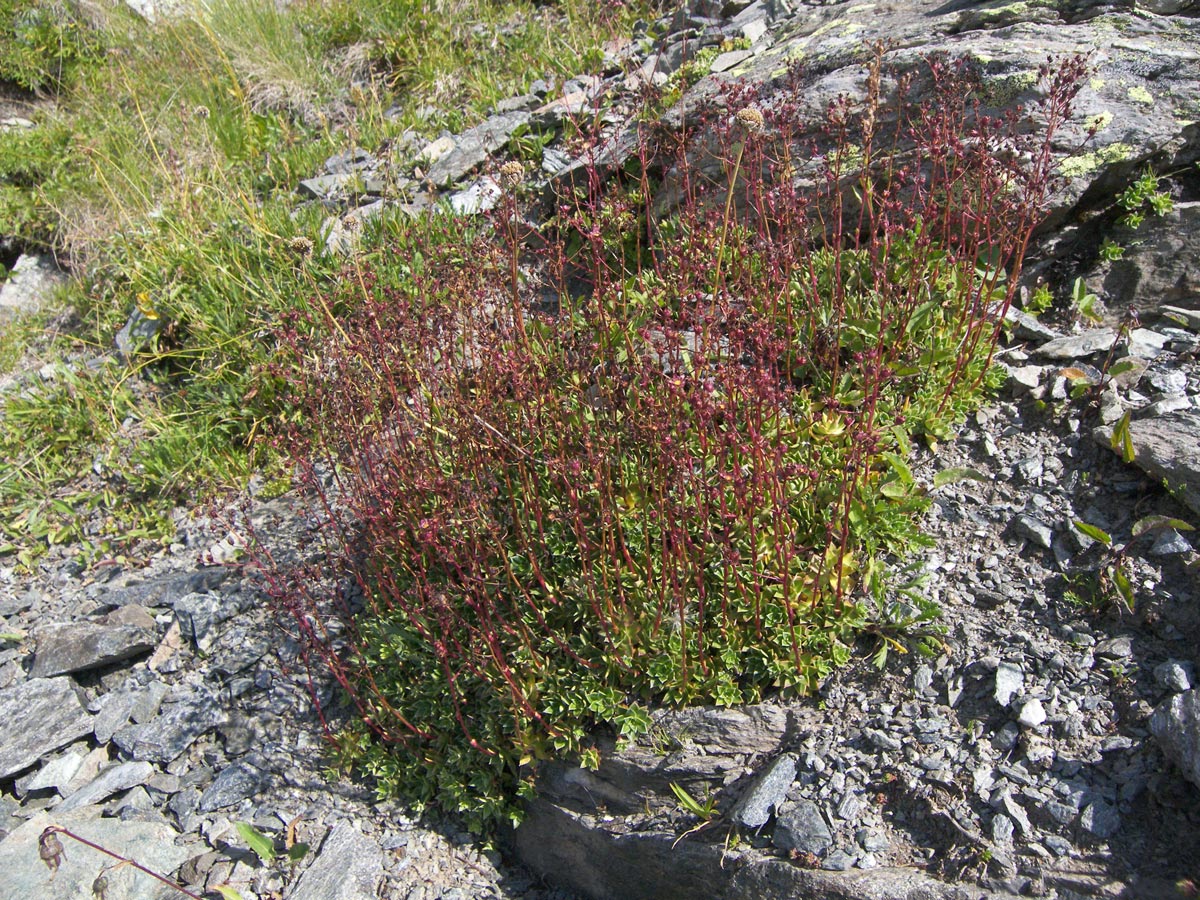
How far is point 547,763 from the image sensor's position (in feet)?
12.0

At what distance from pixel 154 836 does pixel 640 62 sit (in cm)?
655

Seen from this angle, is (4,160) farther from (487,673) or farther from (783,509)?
(783,509)

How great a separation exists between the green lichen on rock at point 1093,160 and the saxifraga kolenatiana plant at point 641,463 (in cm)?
8

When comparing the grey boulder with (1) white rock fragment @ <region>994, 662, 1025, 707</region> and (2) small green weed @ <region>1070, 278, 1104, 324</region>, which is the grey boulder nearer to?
(1) white rock fragment @ <region>994, 662, 1025, 707</region>

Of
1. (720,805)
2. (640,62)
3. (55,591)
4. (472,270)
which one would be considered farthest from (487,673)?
(640,62)

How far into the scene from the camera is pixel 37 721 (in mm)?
4285

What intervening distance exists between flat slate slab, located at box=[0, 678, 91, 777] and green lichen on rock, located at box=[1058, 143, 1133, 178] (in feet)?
18.7

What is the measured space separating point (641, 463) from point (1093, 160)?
296cm

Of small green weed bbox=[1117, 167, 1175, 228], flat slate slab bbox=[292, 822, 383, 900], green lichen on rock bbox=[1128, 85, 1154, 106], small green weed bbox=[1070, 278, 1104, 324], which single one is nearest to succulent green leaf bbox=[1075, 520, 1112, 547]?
small green weed bbox=[1070, 278, 1104, 324]

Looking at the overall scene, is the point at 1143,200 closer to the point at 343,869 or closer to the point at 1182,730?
the point at 1182,730

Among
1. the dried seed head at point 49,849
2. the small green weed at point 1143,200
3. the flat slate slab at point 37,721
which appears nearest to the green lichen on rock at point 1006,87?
the small green weed at point 1143,200

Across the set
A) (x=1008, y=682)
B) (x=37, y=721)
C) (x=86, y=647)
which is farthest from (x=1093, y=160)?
(x=37, y=721)

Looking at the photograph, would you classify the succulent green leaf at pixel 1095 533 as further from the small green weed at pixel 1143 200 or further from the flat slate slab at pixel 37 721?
the flat slate slab at pixel 37 721

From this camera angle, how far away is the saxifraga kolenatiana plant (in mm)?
3363
